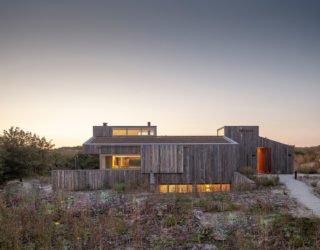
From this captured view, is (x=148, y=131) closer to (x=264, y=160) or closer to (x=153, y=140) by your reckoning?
(x=153, y=140)

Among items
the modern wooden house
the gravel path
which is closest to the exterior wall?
the modern wooden house

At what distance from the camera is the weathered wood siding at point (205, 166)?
1898cm

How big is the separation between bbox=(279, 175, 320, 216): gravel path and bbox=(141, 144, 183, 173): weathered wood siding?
6984 mm

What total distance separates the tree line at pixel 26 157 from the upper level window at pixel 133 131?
4.64 meters

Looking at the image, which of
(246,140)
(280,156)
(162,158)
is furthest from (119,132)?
(280,156)

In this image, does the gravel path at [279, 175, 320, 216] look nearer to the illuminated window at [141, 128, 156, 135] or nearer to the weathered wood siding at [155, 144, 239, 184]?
the weathered wood siding at [155, 144, 239, 184]

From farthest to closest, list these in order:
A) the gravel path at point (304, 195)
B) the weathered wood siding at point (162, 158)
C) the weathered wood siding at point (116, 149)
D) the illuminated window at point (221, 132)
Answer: the illuminated window at point (221, 132)
the weathered wood siding at point (116, 149)
the weathered wood siding at point (162, 158)
the gravel path at point (304, 195)

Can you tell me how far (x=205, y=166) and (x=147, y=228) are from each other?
1332cm

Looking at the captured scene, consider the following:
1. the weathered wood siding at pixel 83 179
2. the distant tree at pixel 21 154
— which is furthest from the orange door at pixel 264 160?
the distant tree at pixel 21 154

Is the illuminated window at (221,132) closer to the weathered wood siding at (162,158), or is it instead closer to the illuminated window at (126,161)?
the weathered wood siding at (162,158)

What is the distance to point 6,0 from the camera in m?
14.0

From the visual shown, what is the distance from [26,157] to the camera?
2616cm

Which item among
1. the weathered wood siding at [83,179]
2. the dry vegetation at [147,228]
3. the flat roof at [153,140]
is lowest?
the weathered wood siding at [83,179]

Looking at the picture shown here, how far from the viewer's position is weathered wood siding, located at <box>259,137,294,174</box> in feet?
75.5
